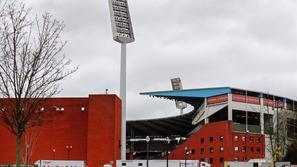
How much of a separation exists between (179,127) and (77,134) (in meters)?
61.3

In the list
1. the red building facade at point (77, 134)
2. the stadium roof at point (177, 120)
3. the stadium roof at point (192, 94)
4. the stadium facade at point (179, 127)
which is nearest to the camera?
the red building facade at point (77, 134)

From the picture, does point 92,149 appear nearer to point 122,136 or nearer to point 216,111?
point 122,136

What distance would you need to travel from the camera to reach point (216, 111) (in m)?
96.6

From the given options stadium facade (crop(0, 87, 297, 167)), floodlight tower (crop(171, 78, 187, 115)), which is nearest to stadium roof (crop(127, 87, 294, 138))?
stadium facade (crop(0, 87, 297, 167))

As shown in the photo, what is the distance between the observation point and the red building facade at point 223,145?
9244 centimetres

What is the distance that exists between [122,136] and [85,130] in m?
8.80

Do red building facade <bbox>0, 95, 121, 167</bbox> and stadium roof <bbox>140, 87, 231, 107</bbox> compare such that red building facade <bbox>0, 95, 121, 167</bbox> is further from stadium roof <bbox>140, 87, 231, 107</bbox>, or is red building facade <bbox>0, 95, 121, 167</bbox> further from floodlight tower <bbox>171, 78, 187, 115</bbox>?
floodlight tower <bbox>171, 78, 187, 115</bbox>

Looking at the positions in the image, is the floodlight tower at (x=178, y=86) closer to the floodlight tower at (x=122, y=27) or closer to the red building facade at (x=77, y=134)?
the floodlight tower at (x=122, y=27)

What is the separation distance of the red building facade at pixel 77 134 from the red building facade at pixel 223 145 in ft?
70.9

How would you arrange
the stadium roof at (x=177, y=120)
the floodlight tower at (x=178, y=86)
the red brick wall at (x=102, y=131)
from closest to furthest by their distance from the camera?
the red brick wall at (x=102, y=131), the stadium roof at (x=177, y=120), the floodlight tower at (x=178, y=86)

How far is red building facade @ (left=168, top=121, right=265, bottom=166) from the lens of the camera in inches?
3639

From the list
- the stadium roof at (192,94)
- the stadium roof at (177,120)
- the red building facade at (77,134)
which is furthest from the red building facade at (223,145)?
the red building facade at (77,134)

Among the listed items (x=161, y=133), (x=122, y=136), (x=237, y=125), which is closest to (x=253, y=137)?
(x=237, y=125)

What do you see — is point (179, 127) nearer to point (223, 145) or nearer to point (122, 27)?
point (223, 145)
